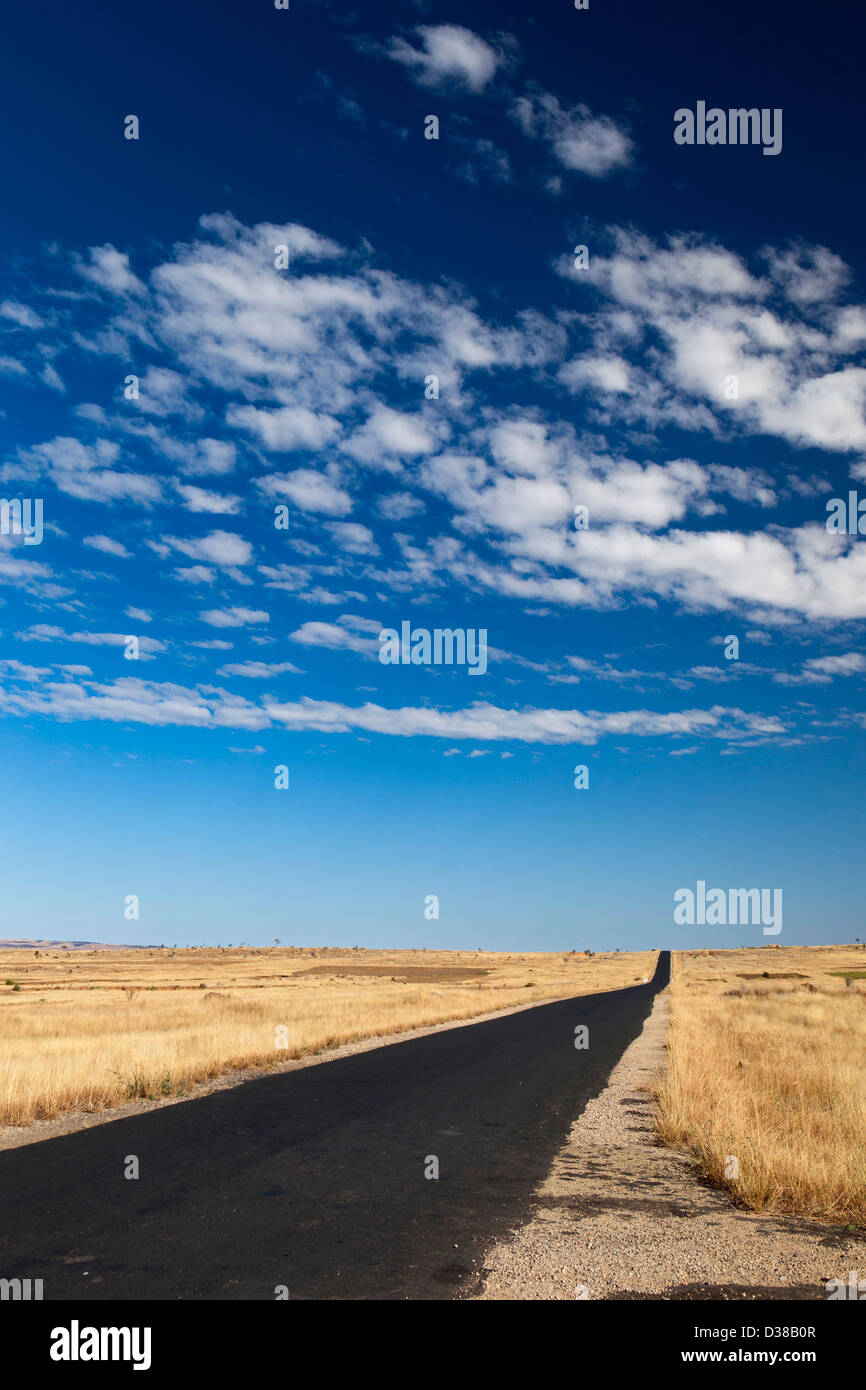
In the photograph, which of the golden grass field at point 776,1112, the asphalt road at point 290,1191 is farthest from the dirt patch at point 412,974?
the asphalt road at point 290,1191

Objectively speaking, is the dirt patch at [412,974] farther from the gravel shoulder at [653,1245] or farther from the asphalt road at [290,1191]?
the gravel shoulder at [653,1245]

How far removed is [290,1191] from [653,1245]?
12.8 feet

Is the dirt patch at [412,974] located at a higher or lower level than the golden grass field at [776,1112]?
lower

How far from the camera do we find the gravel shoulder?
6.14m

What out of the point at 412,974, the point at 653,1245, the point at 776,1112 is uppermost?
the point at 653,1245

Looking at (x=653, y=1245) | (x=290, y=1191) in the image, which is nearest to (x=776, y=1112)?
(x=653, y=1245)

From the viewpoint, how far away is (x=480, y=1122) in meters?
13.0

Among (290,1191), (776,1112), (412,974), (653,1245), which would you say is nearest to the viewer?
(653,1245)

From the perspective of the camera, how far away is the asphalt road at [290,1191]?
6.27 m

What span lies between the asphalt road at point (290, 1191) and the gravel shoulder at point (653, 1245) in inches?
14.5

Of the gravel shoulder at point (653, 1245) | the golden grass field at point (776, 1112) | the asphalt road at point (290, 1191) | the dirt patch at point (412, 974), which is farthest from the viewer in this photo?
the dirt patch at point (412, 974)

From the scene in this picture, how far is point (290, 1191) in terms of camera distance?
876cm

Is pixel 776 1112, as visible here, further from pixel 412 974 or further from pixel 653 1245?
pixel 412 974
